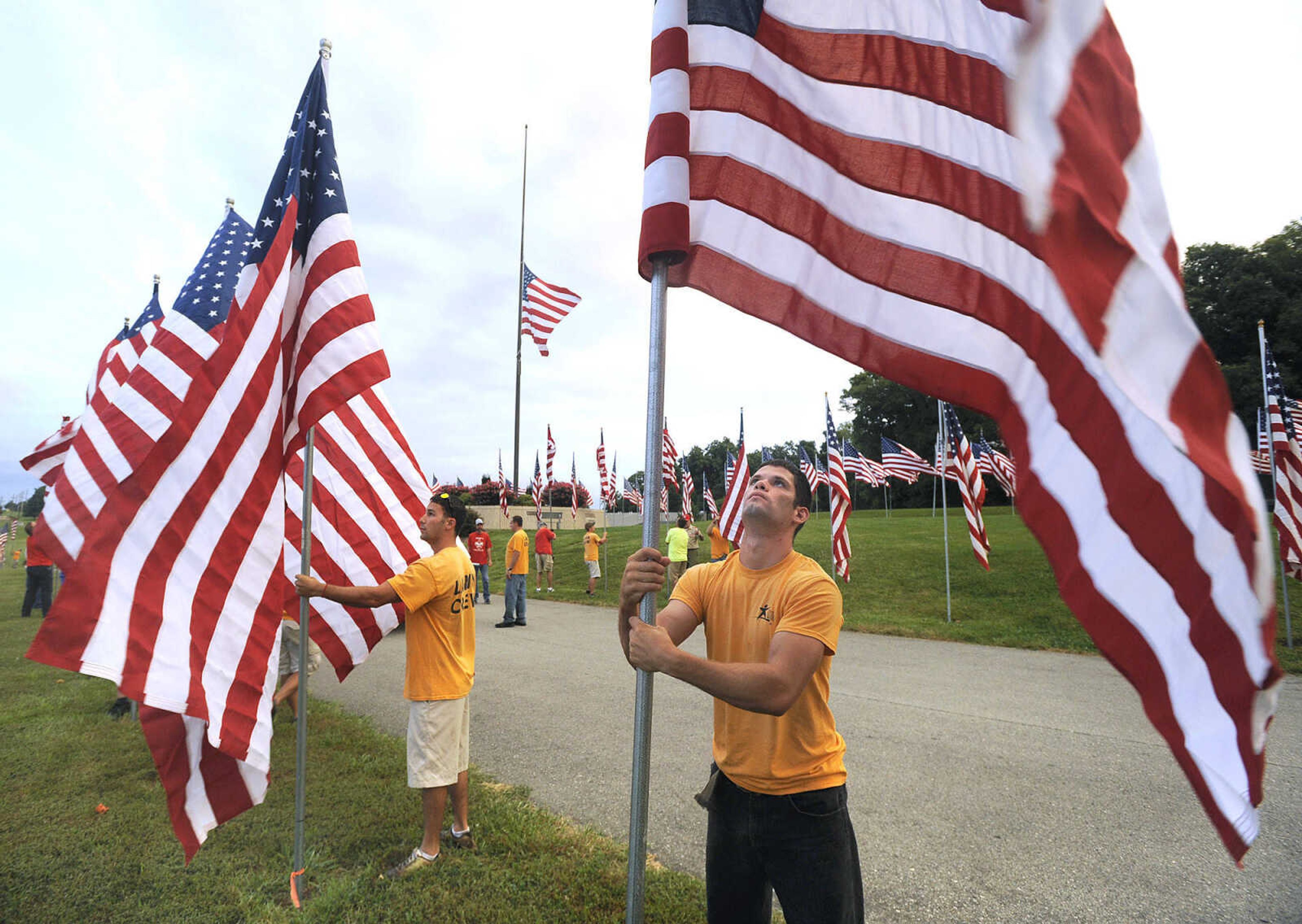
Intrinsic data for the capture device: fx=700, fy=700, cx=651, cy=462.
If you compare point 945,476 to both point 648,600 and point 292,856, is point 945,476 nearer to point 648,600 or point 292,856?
point 292,856

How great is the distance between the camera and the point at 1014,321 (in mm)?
1971

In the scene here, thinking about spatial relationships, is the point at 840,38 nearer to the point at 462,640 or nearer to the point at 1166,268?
the point at 1166,268

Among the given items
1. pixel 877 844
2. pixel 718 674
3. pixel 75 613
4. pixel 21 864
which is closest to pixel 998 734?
pixel 877 844

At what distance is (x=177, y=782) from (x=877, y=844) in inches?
154

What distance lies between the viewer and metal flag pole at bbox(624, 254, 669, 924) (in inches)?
78.7

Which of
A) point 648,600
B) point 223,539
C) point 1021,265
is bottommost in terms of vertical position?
point 648,600

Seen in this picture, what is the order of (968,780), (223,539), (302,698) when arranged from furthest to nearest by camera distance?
(968,780)
(302,698)
(223,539)

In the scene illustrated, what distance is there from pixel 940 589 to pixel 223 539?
15640 mm

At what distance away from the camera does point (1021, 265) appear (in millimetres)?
1966

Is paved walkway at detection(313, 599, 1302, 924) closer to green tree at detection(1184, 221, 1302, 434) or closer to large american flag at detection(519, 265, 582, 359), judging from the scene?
large american flag at detection(519, 265, 582, 359)

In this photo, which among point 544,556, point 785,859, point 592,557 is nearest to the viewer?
point 785,859

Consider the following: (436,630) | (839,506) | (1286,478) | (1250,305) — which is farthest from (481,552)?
(1250,305)

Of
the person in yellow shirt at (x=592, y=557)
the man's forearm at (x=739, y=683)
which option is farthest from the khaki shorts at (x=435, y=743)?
the person in yellow shirt at (x=592, y=557)

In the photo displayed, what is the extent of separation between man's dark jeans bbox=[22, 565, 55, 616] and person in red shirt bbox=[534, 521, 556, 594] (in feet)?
35.2
